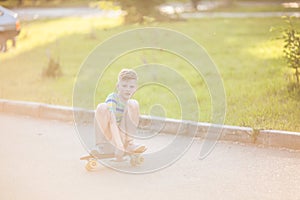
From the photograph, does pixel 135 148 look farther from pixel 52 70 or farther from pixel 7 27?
pixel 7 27

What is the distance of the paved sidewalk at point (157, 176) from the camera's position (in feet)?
15.9

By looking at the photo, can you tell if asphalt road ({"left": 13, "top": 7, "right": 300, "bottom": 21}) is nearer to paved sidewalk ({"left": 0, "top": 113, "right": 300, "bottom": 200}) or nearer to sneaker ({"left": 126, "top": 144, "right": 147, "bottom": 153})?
paved sidewalk ({"left": 0, "top": 113, "right": 300, "bottom": 200})

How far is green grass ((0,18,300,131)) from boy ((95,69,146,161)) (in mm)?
1706

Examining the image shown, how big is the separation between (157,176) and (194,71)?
504cm

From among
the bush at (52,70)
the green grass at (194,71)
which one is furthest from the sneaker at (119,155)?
the bush at (52,70)

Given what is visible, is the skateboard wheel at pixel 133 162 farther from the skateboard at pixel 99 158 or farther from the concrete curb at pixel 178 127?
the concrete curb at pixel 178 127

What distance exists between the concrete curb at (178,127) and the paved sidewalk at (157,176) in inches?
5.6

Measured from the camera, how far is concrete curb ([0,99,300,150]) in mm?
6180

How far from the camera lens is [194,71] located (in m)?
10.2

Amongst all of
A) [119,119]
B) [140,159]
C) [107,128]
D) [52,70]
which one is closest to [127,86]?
[119,119]

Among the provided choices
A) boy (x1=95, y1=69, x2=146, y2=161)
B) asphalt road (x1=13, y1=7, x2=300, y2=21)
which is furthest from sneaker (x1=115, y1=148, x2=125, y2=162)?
asphalt road (x1=13, y1=7, x2=300, y2=21)

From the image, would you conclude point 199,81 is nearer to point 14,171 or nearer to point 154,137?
point 154,137

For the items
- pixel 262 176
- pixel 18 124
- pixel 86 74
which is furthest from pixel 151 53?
pixel 262 176

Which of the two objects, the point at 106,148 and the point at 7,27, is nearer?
the point at 106,148
